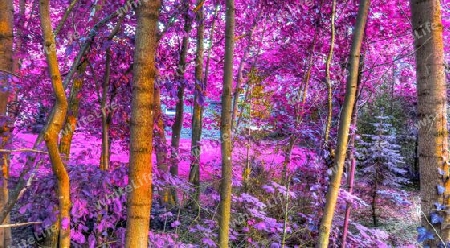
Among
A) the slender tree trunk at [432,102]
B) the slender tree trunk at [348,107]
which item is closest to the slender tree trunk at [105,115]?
the slender tree trunk at [348,107]

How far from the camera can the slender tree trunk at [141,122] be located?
1400mm

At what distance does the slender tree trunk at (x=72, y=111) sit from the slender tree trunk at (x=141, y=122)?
1.55 meters

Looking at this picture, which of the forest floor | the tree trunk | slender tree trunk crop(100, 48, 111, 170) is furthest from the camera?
Result: the forest floor

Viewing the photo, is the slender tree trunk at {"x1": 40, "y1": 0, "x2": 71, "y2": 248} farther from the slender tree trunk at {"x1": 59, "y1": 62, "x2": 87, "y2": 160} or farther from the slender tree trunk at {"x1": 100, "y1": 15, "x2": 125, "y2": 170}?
the slender tree trunk at {"x1": 59, "y1": 62, "x2": 87, "y2": 160}

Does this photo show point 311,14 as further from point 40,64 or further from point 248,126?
point 40,64

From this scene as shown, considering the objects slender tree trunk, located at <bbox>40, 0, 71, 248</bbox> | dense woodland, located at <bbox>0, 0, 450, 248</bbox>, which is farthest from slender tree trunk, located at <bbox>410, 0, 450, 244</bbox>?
slender tree trunk, located at <bbox>40, 0, 71, 248</bbox>

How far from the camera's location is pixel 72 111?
127 inches

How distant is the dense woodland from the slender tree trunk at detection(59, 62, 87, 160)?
0.02m

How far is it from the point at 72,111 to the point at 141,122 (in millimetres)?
2091

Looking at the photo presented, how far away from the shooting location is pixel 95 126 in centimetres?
415

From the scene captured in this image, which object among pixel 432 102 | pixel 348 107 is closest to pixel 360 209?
pixel 432 102

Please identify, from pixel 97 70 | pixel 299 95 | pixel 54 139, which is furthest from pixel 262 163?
pixel 54 139

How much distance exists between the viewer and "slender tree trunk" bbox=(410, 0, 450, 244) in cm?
224

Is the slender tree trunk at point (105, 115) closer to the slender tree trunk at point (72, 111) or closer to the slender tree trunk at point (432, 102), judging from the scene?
the slender tree trunk at point (72, 111)
